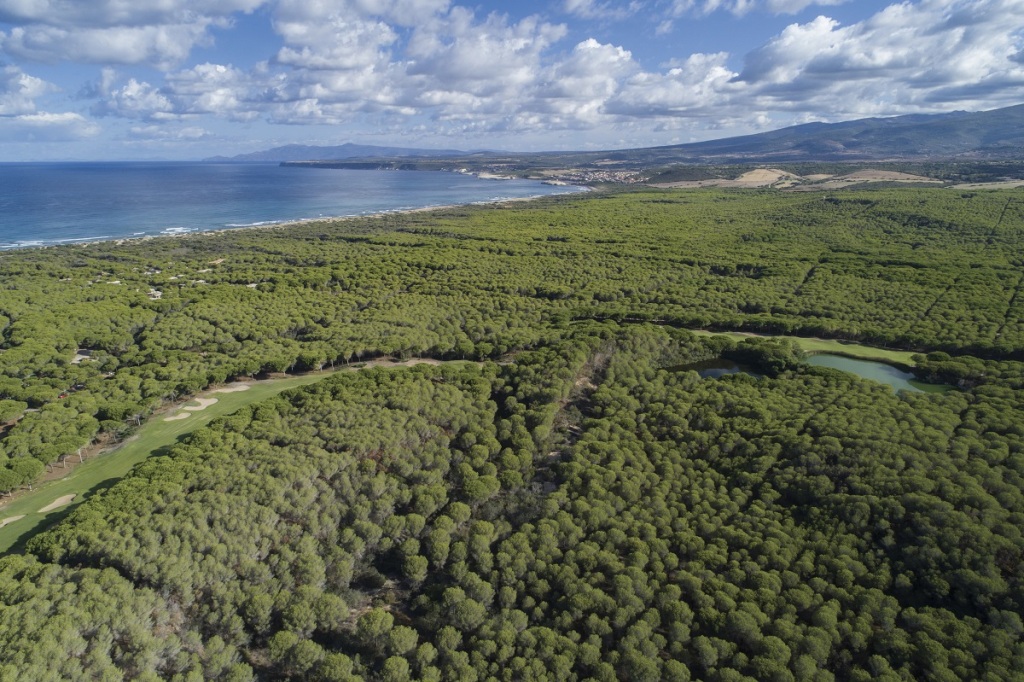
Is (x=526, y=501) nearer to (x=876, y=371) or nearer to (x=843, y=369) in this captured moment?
(x=843, y=369)

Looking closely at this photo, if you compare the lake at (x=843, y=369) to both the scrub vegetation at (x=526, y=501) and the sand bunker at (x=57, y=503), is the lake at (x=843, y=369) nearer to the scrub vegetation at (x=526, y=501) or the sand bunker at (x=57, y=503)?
the scrub vegetation at (x=526, y=501)

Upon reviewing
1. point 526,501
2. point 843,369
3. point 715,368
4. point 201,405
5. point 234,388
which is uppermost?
point 234,388

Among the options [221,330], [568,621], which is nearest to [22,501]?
[221,330]

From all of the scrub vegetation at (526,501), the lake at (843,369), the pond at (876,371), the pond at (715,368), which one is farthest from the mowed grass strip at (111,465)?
the pond at (876,371)

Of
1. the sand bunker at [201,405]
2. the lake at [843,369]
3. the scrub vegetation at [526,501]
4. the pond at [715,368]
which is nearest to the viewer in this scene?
the scrub vegetation at [526,501]

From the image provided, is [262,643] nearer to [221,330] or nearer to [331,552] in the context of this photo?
[331,552]


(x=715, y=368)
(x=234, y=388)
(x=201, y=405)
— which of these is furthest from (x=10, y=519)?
(x=715, y=368)
